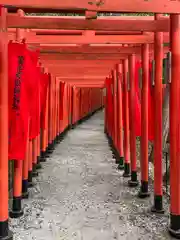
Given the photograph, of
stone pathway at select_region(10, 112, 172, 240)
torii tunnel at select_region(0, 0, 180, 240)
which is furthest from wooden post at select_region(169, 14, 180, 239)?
stone pathway at select_region(10, 112, 172, 240)

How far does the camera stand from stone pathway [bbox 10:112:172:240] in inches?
137

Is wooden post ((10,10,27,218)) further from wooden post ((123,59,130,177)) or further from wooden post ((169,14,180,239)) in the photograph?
wooden post ((123,59,130,177))

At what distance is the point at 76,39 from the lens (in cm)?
444

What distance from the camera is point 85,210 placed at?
4.23m

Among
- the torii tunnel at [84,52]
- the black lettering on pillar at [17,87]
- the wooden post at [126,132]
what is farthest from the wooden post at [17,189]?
the wooden post at [126,132]

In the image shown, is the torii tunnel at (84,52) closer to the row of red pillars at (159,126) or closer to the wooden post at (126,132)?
the row of red pillars at (159,126)

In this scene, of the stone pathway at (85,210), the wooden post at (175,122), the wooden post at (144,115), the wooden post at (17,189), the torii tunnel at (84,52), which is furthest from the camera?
the wooden post at (144,115)

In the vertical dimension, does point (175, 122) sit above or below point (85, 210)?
above

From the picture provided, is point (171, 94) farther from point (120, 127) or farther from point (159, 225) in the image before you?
point (120, 127)

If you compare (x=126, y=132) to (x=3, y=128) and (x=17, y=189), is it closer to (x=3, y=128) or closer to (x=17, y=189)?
(x=17, y=189)

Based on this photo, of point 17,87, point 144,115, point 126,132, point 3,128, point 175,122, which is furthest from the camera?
point 126,132

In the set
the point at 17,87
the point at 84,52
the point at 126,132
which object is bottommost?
the point at 126,132

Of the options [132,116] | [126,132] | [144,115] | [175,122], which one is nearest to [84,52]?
[132,116]

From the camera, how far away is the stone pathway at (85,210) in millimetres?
3488
